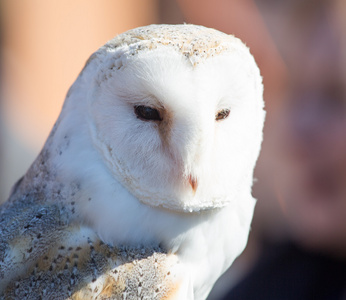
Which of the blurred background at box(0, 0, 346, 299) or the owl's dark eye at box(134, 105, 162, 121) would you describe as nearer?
the owl's dark eye at box(134, 105, 162, 121)

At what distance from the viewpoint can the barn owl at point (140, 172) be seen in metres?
0.66

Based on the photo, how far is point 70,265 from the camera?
0.68 meters

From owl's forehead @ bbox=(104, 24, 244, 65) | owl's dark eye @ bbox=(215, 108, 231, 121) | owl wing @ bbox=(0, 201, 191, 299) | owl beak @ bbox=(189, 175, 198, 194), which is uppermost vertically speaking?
owl's forehead @ bbox=(104, 24, 244, 65)

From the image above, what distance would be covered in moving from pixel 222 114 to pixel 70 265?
0.32 m

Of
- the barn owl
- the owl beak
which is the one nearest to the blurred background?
the barn owl

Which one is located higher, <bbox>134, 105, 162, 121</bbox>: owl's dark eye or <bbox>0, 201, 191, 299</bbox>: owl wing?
<bbox>134, 105, 162, 121</bbox>: owl's dark eye

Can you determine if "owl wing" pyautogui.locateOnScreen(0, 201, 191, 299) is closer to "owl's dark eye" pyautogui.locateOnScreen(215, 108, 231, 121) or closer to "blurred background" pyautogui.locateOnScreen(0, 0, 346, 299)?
"owl's dark eye" pyautogui.locateOnScreen(215, 108, 231, 121)

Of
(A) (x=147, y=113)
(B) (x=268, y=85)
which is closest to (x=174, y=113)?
(A) (x=147, y=113)

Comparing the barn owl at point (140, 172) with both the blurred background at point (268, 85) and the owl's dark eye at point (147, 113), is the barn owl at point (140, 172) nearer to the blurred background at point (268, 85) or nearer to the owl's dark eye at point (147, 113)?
the owl's dark eye at point (147, 113)

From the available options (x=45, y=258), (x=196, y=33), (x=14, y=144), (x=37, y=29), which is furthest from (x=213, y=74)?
(x=14, y=144)

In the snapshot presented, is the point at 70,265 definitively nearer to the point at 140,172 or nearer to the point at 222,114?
the point at 140,172

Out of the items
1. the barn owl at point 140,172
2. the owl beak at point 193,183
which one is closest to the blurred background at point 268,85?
the barn owl at point 140,172

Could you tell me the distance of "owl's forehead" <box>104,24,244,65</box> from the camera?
0.66m

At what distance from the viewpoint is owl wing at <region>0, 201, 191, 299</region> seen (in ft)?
2.21
